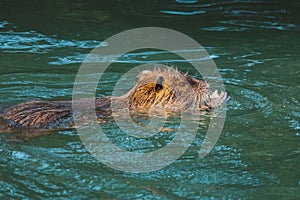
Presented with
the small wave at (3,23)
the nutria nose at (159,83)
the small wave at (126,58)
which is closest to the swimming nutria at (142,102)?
the nutria nose at (159,83)

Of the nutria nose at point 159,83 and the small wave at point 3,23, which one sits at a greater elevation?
the small wave at point 3,23

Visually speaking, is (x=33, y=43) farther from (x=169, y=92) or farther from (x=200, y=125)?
(x=200, y=125)

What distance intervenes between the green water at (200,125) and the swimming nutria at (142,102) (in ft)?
0.61

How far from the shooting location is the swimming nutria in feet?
17.7

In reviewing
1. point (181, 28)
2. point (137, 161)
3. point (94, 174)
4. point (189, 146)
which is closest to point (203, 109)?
point (189, 146)

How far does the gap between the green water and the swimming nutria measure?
0.61ft

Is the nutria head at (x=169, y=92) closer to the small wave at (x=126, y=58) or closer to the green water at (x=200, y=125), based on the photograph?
the green water at (x=200, y=125)

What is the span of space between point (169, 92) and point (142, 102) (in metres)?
0.29

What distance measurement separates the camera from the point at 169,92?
597 centimetres

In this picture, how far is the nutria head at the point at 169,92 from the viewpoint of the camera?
233 inches

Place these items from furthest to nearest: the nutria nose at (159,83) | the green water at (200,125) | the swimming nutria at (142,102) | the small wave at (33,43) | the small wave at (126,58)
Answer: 1. the small wave at (33,43)
2. the small wave at (126,58)
3. the nutria nose at (159,83)
4. the swimming nutria at (142,102)
5. the green water at (200,125)

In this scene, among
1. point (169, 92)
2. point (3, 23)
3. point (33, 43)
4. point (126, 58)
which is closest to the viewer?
point (169, 92)

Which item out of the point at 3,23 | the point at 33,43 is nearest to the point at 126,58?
the point at 33,43

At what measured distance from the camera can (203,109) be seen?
6145mm
